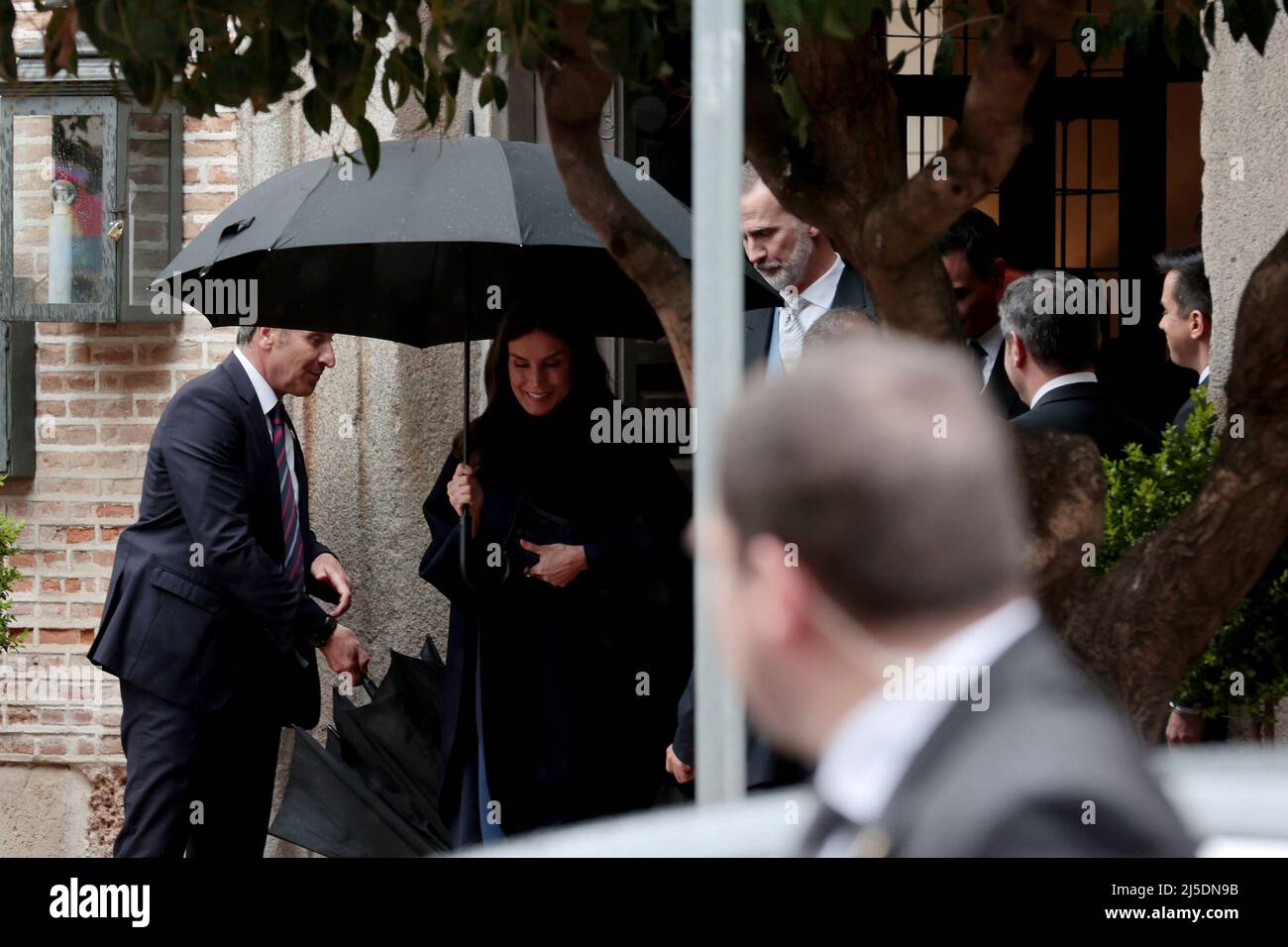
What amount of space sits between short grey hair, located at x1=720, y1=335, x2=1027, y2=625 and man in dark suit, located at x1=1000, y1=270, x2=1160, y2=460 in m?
2.89

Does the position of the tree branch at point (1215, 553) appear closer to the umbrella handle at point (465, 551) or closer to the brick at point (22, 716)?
the umbrella handle at point (465, 551)

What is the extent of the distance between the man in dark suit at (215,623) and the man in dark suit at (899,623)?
11.9 feet

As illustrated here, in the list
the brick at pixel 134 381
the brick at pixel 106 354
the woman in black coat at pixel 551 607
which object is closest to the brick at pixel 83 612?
the brick at pixel 134 381

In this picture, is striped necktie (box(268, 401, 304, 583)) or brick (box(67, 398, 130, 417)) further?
brick (box(67, 398, 130, 417))

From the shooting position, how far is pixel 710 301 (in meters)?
2.31

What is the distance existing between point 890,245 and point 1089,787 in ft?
6.83

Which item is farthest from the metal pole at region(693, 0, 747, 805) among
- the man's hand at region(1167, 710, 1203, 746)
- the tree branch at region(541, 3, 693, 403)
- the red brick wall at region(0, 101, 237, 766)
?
the red brick wall at region(0, 101, 237, 766)

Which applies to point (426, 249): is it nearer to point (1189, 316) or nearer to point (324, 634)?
point (324, 634)

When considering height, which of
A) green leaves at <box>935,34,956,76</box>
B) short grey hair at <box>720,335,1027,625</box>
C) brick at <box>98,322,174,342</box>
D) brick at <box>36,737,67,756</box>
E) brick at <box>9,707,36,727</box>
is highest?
green leaves at <box>935,34,956,76</box>

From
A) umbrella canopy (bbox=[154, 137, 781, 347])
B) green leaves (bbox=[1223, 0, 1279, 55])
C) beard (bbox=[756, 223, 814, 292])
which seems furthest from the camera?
beard (bbox=[756, 223, 814, 292])

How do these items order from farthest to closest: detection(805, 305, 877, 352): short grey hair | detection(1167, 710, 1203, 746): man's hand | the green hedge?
detection(1167, 710, 1203, 746): man's hand
the green hedge
detection(805, 305, 877, 352): short grey hair

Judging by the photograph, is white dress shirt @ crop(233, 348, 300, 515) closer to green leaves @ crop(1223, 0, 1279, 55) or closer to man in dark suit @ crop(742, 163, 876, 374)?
man in dark suit @ crop(742, 163, 876, 374)

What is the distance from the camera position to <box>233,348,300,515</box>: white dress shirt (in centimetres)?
515
